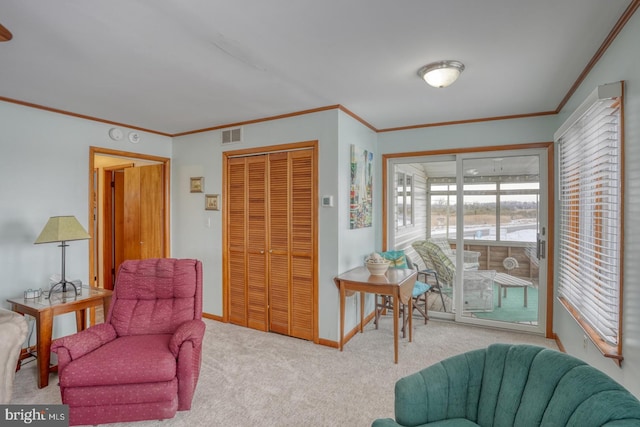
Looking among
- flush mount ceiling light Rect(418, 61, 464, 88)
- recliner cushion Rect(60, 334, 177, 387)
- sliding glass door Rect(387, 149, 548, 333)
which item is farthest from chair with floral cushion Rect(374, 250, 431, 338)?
recliner cushion Rect(60, 334, 177, 387)

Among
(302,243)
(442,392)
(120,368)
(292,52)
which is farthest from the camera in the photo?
(302,243)

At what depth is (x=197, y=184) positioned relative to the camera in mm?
4250

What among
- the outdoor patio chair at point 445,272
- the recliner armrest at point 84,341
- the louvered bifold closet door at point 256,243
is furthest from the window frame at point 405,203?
the recliner armrest at point 84,341

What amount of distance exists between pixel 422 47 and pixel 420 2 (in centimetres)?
50

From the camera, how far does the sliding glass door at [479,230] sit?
12.0 ft

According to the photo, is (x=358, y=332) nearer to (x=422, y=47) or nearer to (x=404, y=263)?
(x=404, y=263)

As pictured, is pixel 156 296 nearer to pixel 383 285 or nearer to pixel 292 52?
pixel 383 285

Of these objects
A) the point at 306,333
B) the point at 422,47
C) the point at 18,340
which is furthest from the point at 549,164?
the point at 18,340

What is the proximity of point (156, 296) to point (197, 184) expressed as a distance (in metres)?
1.89

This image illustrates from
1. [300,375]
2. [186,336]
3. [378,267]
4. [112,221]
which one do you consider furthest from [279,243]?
[112,221]

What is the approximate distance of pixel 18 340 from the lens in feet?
6.50

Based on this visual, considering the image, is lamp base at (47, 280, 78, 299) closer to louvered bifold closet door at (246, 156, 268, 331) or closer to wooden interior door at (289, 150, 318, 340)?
louvered bifold closet door at (246, 156, 268, 331)

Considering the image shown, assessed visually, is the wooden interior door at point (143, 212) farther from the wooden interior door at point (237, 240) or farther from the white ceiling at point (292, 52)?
the white ceiling at point (292, 52)

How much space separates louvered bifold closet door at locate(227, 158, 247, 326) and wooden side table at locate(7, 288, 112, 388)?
52.7 inches
